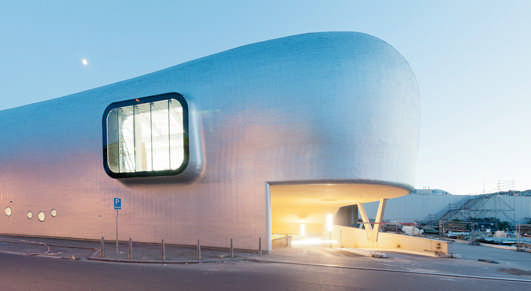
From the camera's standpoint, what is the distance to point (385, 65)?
65.3ft

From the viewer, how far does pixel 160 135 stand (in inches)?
855

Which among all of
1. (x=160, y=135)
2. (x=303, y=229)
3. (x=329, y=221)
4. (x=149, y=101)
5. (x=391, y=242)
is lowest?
(x=303, y=229)

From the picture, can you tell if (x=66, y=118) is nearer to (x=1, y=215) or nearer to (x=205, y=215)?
(x=1, y=215)

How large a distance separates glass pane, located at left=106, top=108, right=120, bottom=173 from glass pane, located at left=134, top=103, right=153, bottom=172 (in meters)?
1.61

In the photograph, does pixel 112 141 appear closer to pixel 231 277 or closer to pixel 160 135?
pixel 160 135

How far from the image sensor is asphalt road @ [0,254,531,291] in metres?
9.67

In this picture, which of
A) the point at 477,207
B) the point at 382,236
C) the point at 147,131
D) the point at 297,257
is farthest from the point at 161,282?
the point at 477,207

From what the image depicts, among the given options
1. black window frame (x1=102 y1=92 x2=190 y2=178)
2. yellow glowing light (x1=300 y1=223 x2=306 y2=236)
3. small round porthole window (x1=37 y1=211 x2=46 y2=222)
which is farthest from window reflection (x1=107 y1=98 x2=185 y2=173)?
yellow glowing light (x1=300 y1=223 x2=306 y2=236)

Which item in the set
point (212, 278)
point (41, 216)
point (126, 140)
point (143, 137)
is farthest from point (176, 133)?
point (41, 216)

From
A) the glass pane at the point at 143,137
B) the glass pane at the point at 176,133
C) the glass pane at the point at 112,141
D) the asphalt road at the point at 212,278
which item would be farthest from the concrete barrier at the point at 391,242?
the glass pane at the point at 112,141

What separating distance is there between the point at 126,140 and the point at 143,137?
4.24ft

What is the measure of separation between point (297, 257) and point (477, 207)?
61.1 meters

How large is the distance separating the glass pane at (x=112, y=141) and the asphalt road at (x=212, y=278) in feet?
31.0

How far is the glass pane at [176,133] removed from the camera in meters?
20.8
